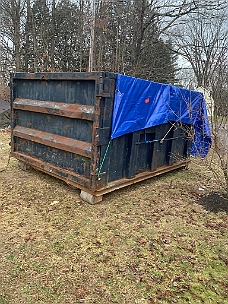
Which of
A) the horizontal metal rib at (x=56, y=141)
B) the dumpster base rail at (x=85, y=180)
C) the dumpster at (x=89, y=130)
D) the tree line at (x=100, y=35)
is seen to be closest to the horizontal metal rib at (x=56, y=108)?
the dumpster at (x=89, y=130)

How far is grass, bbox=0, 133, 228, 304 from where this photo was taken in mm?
2161

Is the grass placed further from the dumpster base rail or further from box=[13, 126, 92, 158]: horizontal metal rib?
box=[13, 126, 92, 158]: horizontal metal rib

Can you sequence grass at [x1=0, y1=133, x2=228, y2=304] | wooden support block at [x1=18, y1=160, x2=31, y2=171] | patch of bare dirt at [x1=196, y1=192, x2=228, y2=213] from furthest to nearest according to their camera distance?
wooden support block at [x1=18, y1=160, x2=31, y2=171] < patch of bare dirt at [x1=196, y1=192, x2=228, y2=213] < grass at [x1=0, y1=133, x2=228, y2=304]

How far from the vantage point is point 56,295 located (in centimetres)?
208

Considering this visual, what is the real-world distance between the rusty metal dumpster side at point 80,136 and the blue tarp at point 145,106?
0.43 feet

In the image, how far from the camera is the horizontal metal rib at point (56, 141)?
3.67 meters

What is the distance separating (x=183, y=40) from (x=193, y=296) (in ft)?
48.0

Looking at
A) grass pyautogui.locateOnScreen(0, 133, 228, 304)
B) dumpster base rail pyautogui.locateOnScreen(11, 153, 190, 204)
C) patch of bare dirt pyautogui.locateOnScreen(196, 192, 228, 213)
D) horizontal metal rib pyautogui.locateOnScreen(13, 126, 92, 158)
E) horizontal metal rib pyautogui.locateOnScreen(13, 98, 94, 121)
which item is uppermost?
horizontal metal rib pyautogui.locateOnScreen(13, 98, 94, 121)

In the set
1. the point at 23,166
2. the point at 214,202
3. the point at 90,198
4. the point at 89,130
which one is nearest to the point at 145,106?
the point at 89,130

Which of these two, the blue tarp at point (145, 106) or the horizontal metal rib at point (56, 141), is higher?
the blue tarp at point (145, 106)

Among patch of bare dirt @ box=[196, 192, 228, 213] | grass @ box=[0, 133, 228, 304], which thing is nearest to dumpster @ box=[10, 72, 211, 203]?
grass @ box=[0, 133, 228, 304]

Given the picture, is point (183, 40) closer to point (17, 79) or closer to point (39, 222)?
point (17, 79)

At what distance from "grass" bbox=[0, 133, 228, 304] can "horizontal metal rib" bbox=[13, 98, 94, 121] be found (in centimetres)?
133

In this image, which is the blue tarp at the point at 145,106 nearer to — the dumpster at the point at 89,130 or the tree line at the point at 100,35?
the dumpster at the point at 89,130
